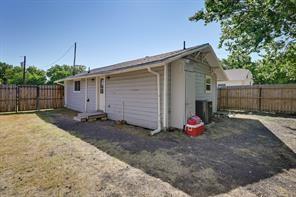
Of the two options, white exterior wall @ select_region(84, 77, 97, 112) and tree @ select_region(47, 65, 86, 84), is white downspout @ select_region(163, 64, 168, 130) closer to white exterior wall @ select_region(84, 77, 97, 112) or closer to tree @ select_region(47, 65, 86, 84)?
white exterior wall @ select_region(84, 77, 97, 112)

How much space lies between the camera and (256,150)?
15.3ft

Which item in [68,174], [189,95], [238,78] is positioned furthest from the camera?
[238,78]

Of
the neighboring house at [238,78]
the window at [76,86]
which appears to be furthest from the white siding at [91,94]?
the neighboring house at [238,78]

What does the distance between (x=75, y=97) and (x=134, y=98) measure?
7424mm

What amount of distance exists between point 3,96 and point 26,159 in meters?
11.2

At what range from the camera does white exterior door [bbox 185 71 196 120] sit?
6.52 metres

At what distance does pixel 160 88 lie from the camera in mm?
6527

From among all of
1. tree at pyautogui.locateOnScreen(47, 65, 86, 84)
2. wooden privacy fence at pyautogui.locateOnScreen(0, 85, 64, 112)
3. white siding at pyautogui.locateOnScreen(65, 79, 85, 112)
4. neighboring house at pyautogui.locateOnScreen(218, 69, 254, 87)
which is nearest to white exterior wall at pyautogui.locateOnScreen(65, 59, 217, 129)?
white siding at pyautogui.locateOnScreen(65, 79, 85, 112)

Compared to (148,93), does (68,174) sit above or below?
below

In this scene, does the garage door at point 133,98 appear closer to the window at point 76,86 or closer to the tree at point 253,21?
the window at point 76,86

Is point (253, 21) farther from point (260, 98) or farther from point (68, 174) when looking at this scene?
point (68, 174)

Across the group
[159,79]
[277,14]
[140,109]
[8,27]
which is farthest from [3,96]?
[277,14]

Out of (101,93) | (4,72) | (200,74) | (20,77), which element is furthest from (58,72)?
(200,74)

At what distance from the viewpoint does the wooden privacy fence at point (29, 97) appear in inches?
476
